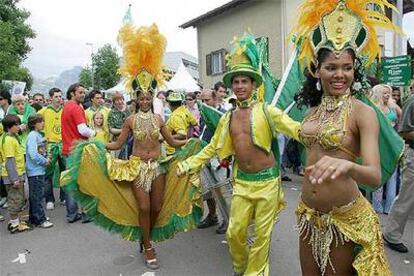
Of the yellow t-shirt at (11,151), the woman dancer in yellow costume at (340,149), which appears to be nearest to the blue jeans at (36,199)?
the yellow t-shirt at (11,151)

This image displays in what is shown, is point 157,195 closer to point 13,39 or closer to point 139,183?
point 139,183

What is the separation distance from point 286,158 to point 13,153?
212 inches

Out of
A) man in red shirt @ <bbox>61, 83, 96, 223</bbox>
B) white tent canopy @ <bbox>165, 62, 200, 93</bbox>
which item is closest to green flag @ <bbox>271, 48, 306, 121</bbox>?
man in red shirt @ <bbox>61, 83, 96, 223</bbox>

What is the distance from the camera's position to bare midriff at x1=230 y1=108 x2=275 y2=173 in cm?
345

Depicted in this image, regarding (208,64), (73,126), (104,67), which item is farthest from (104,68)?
(73,126)

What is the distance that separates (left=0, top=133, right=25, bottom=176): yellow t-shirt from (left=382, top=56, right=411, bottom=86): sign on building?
7.06m

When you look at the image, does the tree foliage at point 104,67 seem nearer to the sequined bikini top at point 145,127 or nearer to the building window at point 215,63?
the building window at point 215,63

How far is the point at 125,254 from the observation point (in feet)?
14.8

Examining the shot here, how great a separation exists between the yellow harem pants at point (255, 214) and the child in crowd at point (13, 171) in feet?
10.9

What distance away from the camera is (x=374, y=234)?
2102 mm

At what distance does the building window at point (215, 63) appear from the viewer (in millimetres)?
18219

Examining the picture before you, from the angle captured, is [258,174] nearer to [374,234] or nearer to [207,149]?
[207,149]

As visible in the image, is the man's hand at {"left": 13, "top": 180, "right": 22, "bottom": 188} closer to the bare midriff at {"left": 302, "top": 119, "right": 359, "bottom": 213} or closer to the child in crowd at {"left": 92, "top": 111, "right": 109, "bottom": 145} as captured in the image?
the child in crowd at {"left": 92, "top": 111, "right": 109, "bottom": 145}

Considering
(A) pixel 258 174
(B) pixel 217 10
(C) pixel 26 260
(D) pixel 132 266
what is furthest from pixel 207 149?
(B) pixel 217 10
